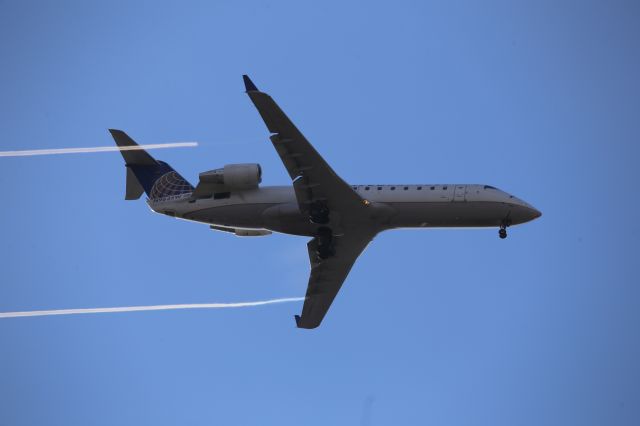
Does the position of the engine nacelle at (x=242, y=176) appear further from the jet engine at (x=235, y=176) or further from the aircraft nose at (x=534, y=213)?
the aircraft nose at (x=534, y=213)

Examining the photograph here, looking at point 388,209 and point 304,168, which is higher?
point 304,168

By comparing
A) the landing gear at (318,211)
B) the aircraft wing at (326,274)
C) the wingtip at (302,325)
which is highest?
the landing gear at (318,211)

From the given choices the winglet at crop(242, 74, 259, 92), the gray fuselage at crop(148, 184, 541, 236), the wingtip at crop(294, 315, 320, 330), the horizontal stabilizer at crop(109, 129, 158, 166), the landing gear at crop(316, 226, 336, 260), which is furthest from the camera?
the wingtip at crop(294, 315, 320, 330)

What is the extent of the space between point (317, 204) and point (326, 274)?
261 inches

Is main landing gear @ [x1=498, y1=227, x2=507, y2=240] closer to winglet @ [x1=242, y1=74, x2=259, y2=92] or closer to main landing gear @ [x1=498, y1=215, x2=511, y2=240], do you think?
main landing gear @ [x1=498, y1=215, x2=511, y2=240]

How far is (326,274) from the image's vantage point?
49.2 meters

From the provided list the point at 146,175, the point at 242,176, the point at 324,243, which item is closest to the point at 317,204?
the point at 324,243

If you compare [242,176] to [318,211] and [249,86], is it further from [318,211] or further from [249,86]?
[249,86]

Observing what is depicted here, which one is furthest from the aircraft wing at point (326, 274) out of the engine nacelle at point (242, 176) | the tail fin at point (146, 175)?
the tail fin at point (146, 175)

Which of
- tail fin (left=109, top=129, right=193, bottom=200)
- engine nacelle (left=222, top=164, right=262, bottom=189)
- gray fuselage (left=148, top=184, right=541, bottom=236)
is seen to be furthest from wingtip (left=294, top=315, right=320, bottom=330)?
tail fin (left=109, top=129, right=193, bottom=200)

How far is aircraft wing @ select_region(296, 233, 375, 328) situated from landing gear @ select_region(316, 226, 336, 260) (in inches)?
21.9

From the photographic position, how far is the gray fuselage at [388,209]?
142 feet

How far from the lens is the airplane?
42938 millimetres

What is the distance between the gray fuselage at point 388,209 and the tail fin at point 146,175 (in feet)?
7.90
